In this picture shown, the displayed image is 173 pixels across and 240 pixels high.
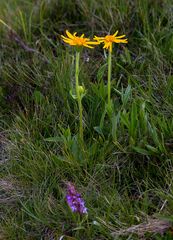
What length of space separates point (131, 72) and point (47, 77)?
36 cm

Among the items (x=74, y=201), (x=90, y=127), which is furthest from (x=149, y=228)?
(x=90, y=127)

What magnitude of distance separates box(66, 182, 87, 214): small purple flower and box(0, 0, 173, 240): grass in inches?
1.3

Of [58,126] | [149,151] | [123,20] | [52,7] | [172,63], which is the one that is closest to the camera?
[149,151]

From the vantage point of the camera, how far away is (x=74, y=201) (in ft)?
5.04

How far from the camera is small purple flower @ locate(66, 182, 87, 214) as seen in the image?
1.53m

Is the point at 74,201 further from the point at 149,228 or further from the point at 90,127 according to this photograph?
the point at 90,127

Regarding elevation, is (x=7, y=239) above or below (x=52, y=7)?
below

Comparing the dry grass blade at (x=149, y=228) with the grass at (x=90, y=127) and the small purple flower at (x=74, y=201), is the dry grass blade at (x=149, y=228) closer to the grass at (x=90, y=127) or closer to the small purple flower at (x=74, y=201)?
the grass at (x=90, y=127)

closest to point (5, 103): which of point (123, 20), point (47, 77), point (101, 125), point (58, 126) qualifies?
point (47, 77)

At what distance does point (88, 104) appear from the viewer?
1.97 m

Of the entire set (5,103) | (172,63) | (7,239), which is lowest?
(7,239)

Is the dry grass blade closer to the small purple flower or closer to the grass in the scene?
the grass

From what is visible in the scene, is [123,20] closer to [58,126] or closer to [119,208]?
[58,126]

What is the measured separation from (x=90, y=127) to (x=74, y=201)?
423mm
